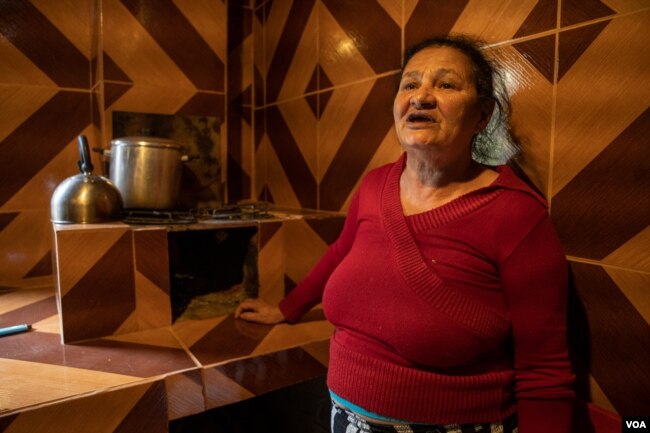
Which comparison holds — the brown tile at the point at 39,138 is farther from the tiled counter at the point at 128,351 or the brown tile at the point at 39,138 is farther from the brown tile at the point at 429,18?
the brown tile at the point at 429,18

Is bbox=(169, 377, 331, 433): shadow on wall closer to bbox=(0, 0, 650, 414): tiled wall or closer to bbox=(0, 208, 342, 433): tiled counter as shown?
bbox=(0, 208, 342, 433): tiled counter

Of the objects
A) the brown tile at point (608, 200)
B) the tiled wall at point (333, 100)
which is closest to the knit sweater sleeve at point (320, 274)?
the tiled wall at point (333, 100)

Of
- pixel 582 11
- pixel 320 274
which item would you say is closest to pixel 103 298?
pixel 320 274

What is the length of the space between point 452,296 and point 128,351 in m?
0.85

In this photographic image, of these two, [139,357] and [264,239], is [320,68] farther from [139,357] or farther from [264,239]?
[139,357]

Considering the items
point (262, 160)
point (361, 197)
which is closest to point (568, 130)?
point (361, 197)

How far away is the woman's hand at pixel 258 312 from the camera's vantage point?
4.44ft

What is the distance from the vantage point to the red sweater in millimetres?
812

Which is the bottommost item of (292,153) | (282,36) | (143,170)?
(143,170)

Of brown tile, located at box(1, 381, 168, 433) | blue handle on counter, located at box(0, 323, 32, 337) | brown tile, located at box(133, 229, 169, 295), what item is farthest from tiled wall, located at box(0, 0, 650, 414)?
brown tile, located at box(1, 381, 168, 433)

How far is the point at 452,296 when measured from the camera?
2.72 feet

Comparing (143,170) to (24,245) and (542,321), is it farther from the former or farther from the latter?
(542,321)

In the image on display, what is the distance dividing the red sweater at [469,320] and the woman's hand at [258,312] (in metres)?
0.48

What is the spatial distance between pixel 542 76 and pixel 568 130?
15cm
